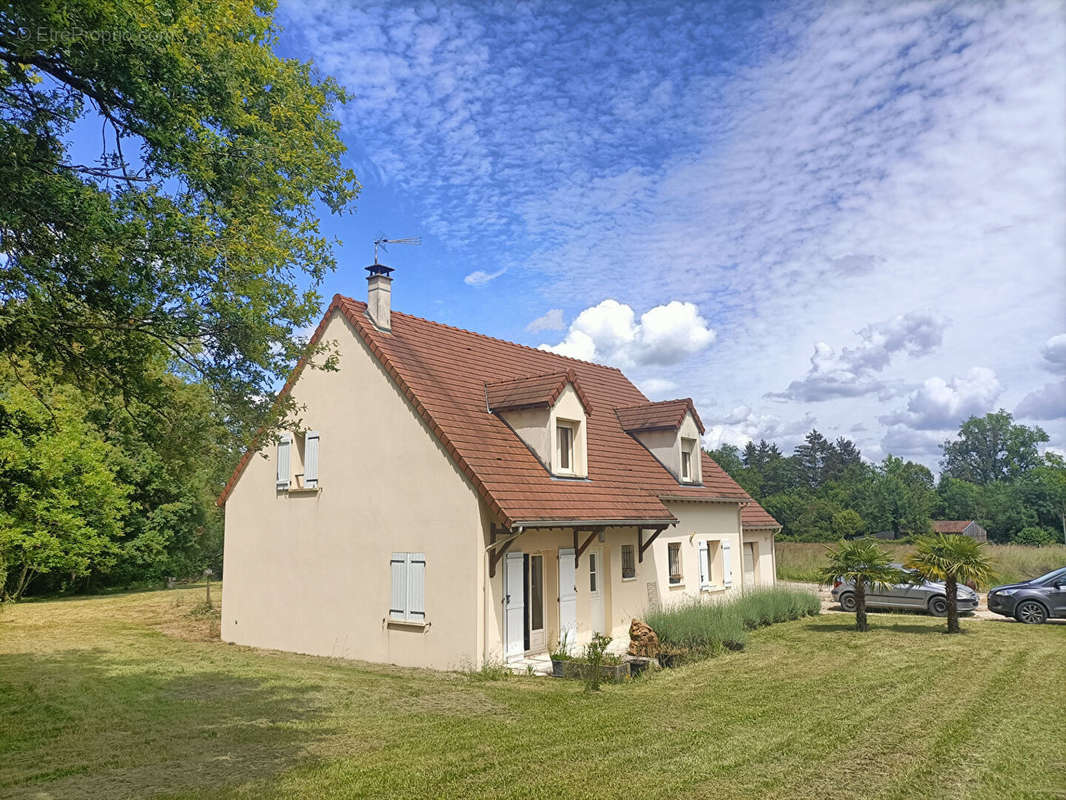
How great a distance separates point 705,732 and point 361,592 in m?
8.67

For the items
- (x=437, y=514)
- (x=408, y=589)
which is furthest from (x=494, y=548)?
(x=408, y=589)

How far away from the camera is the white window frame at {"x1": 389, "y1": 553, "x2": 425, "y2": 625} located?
14617 mm

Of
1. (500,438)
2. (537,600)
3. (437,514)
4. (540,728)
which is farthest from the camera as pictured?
(500,438)

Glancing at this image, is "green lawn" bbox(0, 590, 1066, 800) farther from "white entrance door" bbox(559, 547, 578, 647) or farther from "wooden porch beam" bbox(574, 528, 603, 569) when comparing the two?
"wooden porch beam" bbox(574, 528, 603, 569)

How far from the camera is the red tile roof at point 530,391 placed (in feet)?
54.0

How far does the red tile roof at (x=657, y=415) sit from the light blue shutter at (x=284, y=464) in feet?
32.1

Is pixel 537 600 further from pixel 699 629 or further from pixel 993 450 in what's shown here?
pixel 993 450

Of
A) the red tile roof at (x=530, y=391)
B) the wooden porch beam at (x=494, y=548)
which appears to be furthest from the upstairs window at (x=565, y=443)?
the wooden porch beam at (x=494, y=548)

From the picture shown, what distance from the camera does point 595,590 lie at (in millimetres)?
17344

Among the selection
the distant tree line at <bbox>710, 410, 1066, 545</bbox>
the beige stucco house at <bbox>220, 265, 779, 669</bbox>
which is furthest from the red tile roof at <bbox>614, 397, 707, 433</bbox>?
the distant tree line at <bbox>710, 410, 1066, 545</bbox>

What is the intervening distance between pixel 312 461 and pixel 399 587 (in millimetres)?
4185

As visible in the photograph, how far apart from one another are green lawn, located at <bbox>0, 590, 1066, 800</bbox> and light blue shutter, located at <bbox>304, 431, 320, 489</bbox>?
393cm

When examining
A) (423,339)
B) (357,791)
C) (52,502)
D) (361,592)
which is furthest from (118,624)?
(357,791)

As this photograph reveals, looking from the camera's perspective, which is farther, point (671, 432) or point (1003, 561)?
point (1003, 561)
